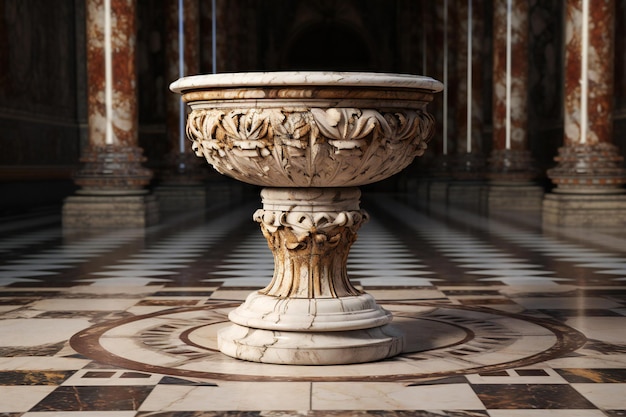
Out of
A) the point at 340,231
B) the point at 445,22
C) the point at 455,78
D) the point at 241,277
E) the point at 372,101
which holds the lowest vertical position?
the point at 241,277

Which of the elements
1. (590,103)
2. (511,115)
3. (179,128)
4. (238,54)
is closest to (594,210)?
(590,103)

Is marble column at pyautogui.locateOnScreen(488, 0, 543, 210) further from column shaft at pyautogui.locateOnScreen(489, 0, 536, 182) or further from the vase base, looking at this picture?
the vase base

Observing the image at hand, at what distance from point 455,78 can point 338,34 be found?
8914mm

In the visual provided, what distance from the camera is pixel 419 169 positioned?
88.0 ft

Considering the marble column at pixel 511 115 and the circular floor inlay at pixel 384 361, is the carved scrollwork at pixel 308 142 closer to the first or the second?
the circular floor inlay at pixel 384 361

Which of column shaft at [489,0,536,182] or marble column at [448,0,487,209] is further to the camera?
marble column at [448,0,487,209]

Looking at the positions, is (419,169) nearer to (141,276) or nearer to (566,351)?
(141,276)

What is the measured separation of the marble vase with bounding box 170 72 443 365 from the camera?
4648 millimetres

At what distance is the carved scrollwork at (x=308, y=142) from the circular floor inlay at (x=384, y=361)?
0.90 m

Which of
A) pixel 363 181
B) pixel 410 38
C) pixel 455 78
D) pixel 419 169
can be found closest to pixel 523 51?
pixel 455 78

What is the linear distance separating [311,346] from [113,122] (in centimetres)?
1011

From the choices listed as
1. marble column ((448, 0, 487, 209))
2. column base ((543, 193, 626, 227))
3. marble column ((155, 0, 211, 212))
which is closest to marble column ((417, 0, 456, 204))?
marble column ((448, 0, 487, 209))

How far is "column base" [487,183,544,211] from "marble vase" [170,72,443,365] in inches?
530

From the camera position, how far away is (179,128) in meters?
19.6
